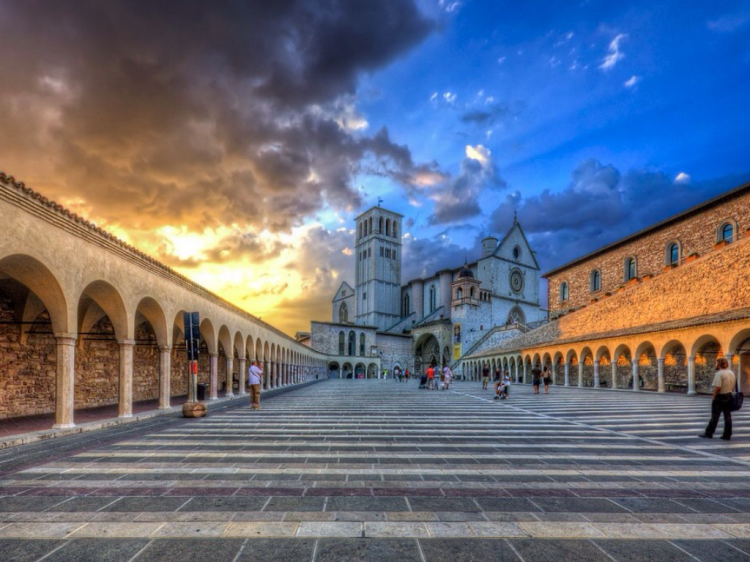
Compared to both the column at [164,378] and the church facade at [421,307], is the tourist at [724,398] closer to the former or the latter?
the column at [164,378]

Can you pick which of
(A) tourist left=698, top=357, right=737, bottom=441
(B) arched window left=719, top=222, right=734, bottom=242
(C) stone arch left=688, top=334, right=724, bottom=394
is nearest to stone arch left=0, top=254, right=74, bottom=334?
(A) tourist left=698, top=357, right=737, bottom=441

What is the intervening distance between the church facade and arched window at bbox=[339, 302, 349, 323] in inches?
63.5

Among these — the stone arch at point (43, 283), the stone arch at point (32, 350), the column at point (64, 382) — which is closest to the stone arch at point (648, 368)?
the column at point (64, 382)

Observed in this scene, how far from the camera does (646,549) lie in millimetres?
3586

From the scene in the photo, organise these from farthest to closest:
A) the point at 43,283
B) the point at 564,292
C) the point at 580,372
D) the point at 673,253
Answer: the point at 564,292
the point at 673,253
the point at 580,372
the point at 43,283

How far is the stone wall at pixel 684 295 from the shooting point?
2236cm

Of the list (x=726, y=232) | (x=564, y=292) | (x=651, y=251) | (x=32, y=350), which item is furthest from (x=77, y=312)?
(x=564, y=292)

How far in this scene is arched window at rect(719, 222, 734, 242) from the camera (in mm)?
28984

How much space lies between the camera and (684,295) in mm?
26047

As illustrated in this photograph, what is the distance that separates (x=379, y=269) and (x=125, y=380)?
72.7 meters

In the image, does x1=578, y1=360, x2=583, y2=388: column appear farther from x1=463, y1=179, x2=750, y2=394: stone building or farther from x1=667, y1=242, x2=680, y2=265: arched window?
x1=667, y1=242, x2=680, y2=265: arched window

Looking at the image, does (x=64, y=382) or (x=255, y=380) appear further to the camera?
(x=255, y=380)

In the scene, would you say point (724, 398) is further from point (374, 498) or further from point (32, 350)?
point (32, 350)

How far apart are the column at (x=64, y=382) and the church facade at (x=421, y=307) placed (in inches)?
2159
